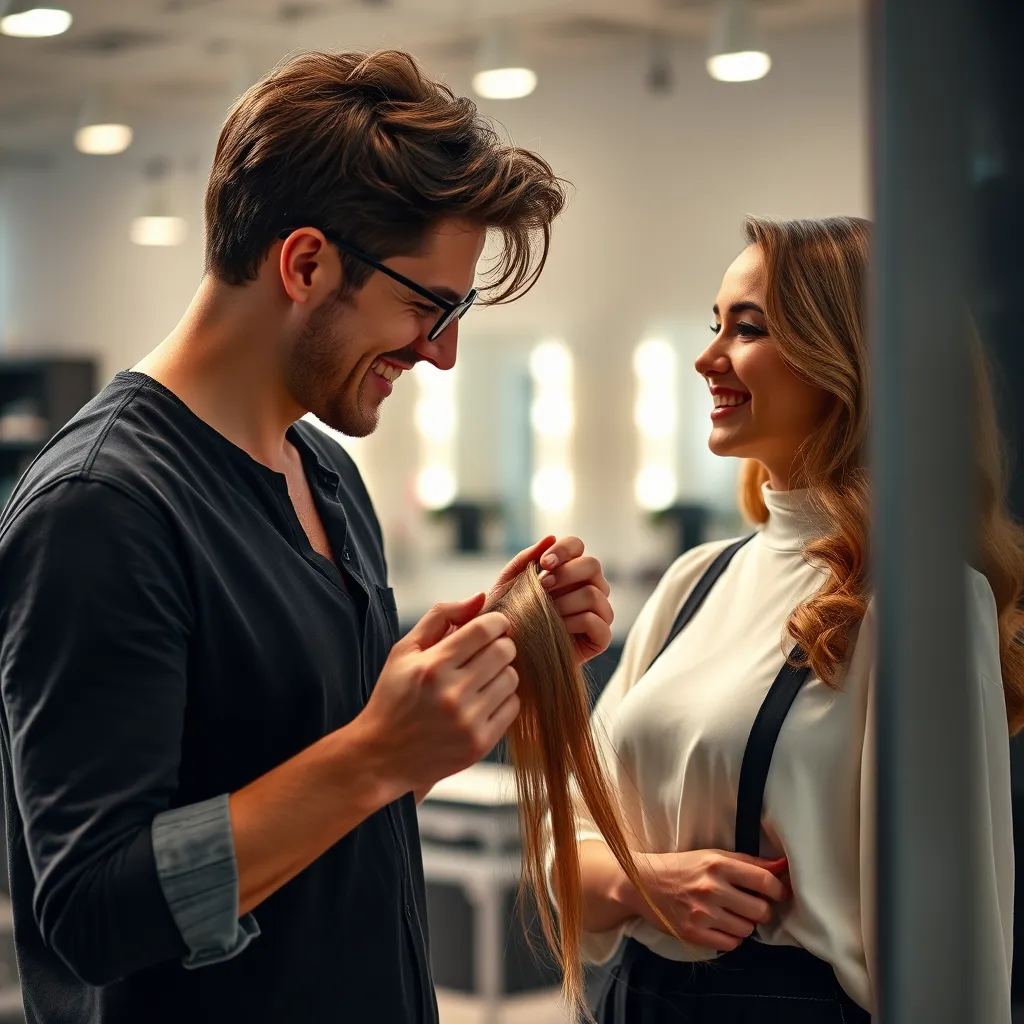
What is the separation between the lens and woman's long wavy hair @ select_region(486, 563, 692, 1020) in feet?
4.63

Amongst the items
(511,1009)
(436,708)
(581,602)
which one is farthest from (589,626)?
(511,1009)

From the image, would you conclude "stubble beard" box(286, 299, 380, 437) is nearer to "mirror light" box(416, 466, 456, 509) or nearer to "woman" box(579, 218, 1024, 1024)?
"woman" box(579, 218, 1024, 1024)

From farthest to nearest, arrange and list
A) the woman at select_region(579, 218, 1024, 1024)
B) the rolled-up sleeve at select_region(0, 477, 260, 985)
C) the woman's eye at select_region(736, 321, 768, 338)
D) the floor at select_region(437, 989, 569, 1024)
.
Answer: the floor at select_region(437, 989, 569, 1024), the woman's eye at select_region(736, 321, 768, 338), the woman at select_region(579, 218, 1024, 1024), the rolled-up sleeve at select_region(0, 477, 260, 985)

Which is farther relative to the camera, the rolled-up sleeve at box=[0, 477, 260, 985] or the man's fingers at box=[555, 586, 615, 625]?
the man's fingers at box=[555, 586, 615, 625]

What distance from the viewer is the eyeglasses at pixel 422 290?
1251 millimetres

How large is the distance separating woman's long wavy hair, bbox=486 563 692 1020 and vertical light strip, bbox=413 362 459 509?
5.11 metres

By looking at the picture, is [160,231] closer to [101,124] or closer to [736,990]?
[101,124]

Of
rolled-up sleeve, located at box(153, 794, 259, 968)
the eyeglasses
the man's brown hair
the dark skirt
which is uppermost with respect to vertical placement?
the man's brown hair

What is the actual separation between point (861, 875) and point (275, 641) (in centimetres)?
67

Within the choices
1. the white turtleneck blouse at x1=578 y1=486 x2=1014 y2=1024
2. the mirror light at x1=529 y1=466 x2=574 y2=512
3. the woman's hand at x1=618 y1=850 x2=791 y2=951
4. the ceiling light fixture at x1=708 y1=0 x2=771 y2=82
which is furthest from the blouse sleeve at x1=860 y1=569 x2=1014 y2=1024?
the mirror light at x1=529 y1=466 x2=574 y2=512

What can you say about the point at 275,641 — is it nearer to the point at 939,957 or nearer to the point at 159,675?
the point at 159,675

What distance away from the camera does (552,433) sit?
6.30 metres

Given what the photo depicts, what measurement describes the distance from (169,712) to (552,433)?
5.30 metres

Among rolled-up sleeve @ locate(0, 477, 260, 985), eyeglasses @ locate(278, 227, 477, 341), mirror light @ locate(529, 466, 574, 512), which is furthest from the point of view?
mirror light @ locate(529, 466, 574, 512)
